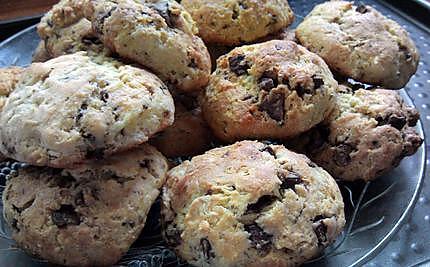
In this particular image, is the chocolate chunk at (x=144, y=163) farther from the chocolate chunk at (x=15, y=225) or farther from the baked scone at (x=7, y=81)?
the baked scone at (x=7, y=81)

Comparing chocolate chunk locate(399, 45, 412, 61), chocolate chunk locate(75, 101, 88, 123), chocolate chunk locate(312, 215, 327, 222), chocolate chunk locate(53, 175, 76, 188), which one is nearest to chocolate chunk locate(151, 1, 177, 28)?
chocolate chunk locate(75, 101, 88, 123)

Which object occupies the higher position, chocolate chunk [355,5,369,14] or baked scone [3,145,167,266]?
chocolate chunk [355,5,369,14]

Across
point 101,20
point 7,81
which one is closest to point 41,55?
point 7,81

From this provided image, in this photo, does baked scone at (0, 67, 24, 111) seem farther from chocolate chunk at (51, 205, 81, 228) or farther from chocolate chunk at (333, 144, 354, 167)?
chocolate chunk at (333, 144, 354, 167)

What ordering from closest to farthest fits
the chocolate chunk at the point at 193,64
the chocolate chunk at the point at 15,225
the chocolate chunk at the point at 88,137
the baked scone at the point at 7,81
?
the chocolate chunk at the point at 88,137, the chocolate chunk at the point at 15,225, the chocolate chunk at the point at 193,64, the baked scone at the point at 7,81

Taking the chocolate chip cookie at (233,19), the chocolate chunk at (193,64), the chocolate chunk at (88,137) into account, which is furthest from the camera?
the chocolate chip cookie at (233,19)

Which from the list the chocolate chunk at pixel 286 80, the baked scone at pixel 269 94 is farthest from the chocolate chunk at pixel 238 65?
the chocolate chunk at pixel 286 80

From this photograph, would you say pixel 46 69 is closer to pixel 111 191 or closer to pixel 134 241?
pixel 111 191

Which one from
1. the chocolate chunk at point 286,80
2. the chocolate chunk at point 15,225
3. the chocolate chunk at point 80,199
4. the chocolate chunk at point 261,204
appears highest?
the chocolate chunk at point 286,80
